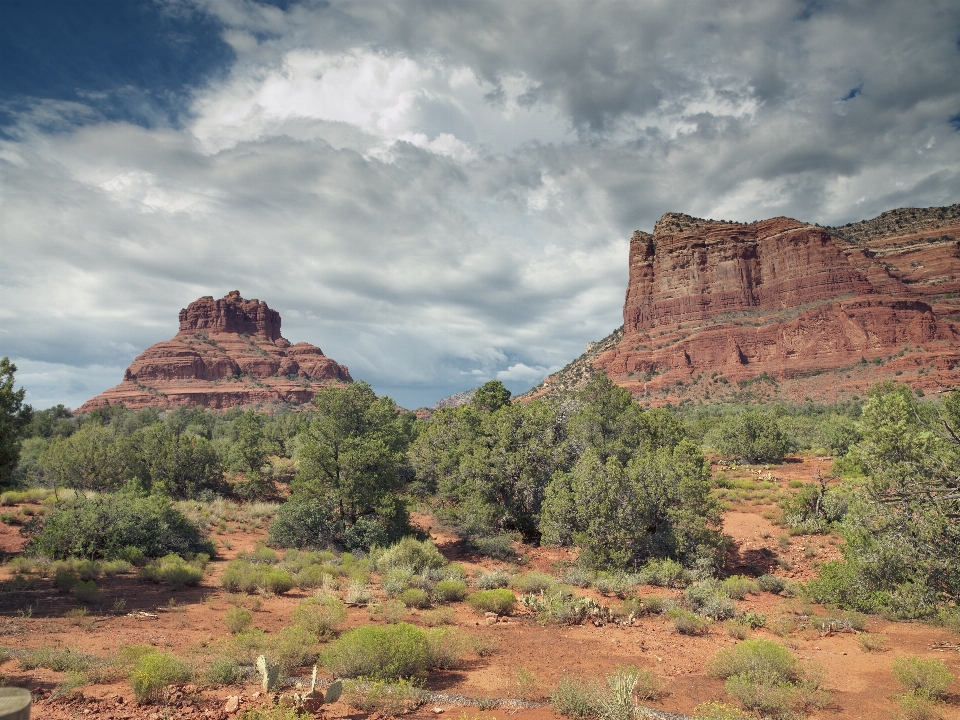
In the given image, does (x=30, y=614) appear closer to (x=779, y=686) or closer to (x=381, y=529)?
(x=381, y=529)

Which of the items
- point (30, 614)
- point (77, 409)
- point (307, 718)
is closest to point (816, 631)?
point (307, 718)

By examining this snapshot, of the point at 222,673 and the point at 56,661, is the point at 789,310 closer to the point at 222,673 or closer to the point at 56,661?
the point at 222,673

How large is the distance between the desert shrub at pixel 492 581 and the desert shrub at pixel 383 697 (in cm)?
903

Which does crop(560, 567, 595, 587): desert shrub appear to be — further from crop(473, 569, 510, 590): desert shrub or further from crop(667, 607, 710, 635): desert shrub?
crop(667, 607, 710, 635): desert shrub

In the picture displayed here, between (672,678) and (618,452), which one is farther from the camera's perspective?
(618,452)

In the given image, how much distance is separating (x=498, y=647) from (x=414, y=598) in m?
4.13

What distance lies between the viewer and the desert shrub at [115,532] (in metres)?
17.2

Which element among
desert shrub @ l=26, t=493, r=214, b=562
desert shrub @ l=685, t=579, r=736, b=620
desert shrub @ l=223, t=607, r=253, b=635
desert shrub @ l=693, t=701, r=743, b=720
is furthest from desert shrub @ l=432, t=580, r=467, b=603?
desert shrub @ l=26, t=493, r=214, b=562

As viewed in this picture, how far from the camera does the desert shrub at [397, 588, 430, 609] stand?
47.2 feet

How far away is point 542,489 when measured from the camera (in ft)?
84.5

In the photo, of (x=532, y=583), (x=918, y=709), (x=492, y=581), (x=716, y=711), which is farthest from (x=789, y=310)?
(x=716, y=711)

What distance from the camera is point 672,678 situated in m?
9.42

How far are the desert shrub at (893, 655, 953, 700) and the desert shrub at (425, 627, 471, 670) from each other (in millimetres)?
7607

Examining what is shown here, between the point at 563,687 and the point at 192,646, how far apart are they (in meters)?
7.37
